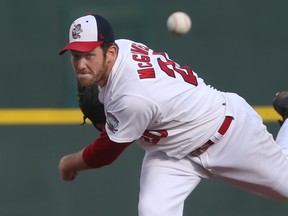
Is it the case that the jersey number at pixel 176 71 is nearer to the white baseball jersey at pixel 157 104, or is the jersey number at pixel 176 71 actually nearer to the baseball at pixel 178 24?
the white baseball jersey at pixel 157 104

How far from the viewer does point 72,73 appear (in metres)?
7.28

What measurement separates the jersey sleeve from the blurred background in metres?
1.91

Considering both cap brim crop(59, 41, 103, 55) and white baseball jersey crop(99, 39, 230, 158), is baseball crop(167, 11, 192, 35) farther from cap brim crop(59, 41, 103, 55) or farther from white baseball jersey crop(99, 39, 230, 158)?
cap brim crop(59, 41, 103, 55)

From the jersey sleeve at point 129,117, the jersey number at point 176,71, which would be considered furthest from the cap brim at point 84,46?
the jersey number at point 176,71

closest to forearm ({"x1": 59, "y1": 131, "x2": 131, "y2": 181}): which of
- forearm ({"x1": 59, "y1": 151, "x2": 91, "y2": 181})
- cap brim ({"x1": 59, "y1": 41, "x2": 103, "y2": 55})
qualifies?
forearm ({"x1": 59, "y1": 151, "x2": 91, "y2": 181})

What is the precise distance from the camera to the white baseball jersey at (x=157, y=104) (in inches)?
206

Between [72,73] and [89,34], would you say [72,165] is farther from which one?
[72,73]

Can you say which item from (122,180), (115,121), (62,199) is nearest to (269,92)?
(122,180)

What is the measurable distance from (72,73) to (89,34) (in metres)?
2.16

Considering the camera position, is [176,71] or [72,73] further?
[72,73]

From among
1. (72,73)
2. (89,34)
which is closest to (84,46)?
(89,34)

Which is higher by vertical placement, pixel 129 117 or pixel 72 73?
pixel 129 117

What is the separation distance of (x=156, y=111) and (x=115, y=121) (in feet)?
0.79

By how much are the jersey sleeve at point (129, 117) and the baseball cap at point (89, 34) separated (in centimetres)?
34
